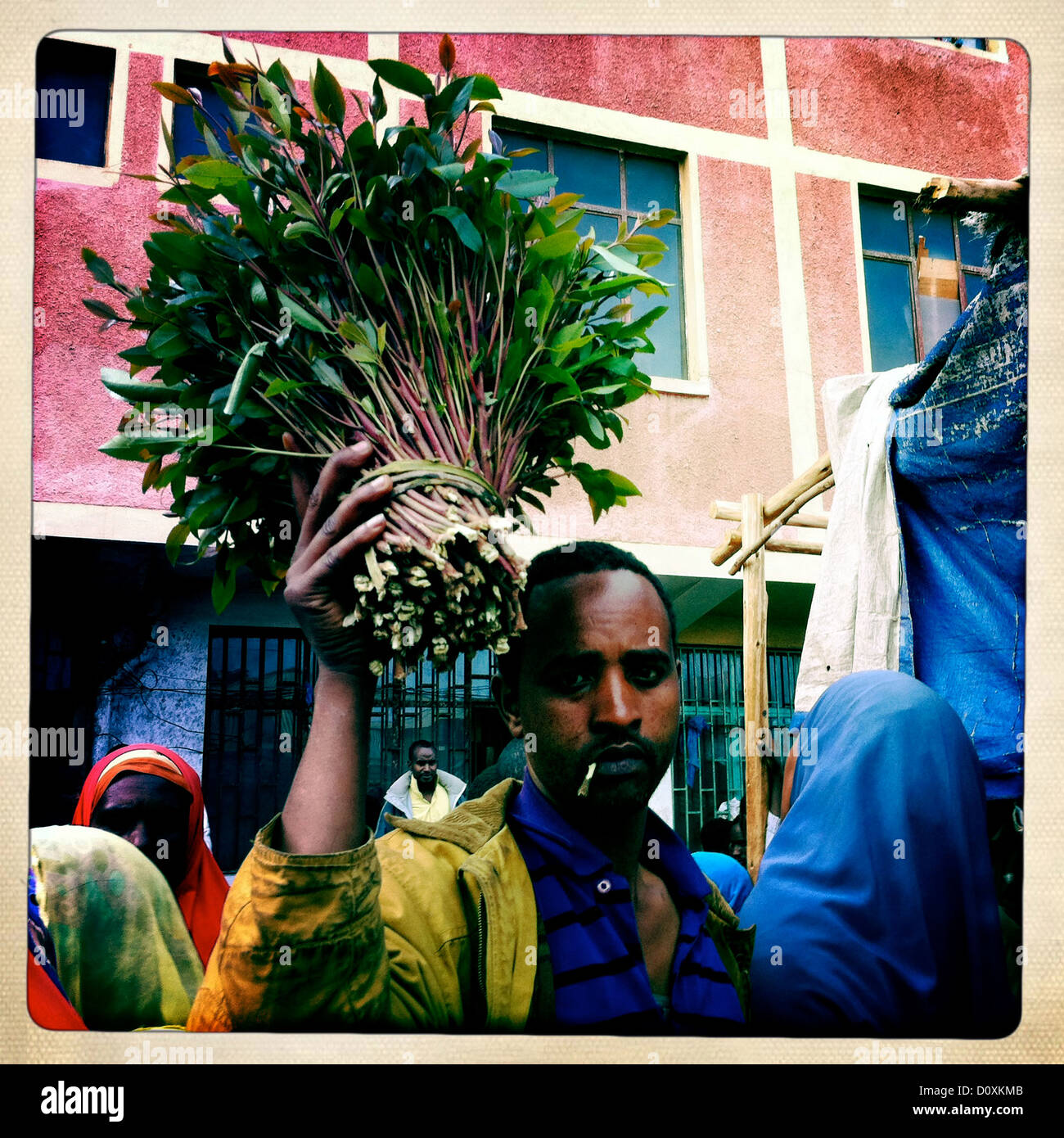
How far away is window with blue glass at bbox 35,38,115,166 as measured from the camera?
6.36 feet

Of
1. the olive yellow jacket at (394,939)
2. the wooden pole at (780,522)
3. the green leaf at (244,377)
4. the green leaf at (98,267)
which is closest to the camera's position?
the olive yellow jacket at (394,939)

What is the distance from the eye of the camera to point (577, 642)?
1.80 meters

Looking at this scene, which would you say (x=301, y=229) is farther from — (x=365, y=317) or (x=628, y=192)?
(x=628, y=192)

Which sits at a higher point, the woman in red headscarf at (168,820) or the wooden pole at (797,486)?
the wooden pole at (797,486)

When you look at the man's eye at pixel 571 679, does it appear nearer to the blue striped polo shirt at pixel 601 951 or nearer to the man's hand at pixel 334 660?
the blue striped polo shirt at pixel 601 951

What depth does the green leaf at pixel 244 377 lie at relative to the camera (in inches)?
61.1

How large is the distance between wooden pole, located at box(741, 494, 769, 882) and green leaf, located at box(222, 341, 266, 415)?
1.15 metres

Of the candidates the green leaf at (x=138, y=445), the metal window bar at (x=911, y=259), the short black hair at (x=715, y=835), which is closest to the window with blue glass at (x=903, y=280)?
the metal window bar at (x=911, y=259)

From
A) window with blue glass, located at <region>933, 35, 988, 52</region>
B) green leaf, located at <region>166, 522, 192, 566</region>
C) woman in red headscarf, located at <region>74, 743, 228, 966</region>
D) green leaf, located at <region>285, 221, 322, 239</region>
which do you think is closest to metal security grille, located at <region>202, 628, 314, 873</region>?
woman in red headscarf, located at <region>74, 743, 228, 966</region>

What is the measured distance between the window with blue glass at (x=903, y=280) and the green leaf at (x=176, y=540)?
5.56ft

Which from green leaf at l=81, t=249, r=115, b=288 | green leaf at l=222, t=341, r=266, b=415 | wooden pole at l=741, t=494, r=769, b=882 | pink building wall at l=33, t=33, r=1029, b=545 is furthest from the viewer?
wooden pole at l=741, t=494, r=769, b=882

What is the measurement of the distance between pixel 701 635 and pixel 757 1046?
79 centimetres

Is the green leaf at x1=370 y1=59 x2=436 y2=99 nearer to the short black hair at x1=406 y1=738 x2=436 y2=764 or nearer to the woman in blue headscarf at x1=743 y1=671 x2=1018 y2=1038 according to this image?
the short black hair at x1=406 y1=738 x2=436 y2=764
